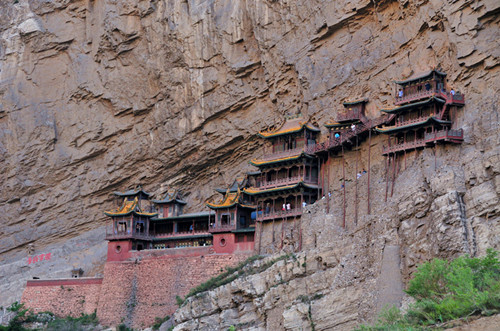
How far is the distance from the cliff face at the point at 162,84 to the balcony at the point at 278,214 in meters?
6.18

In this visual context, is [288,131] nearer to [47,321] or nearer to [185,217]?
[185,217]

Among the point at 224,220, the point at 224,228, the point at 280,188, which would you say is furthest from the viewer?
the point at 224,220

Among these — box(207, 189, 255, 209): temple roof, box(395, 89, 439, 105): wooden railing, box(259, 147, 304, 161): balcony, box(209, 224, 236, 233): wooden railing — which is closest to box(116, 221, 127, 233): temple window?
box(207, 189, 255, 209): temple roof

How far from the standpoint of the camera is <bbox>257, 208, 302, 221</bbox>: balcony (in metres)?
40.6

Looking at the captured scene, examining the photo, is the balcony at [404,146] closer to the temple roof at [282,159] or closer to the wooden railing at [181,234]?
the temple roof at [282,159]

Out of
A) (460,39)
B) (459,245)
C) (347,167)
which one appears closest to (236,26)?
(347,167)

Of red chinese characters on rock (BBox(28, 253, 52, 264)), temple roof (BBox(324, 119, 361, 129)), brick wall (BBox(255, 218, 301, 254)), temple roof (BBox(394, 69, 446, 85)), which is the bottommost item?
red chinese characters on rock (BBox(28, 253, 52, 264))

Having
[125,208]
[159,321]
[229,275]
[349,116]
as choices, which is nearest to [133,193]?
[125,208]

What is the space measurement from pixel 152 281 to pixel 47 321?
260 inches

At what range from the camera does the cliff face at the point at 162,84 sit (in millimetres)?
41250

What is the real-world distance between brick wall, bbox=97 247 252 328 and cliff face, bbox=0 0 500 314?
6.71 m

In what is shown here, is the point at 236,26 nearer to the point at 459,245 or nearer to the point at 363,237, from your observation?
the point at 363,237

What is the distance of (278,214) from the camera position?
135 feet

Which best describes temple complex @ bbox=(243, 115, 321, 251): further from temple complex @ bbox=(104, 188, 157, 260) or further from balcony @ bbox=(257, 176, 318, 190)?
temple complex @ bbox=(104, 188, 157, 260)
